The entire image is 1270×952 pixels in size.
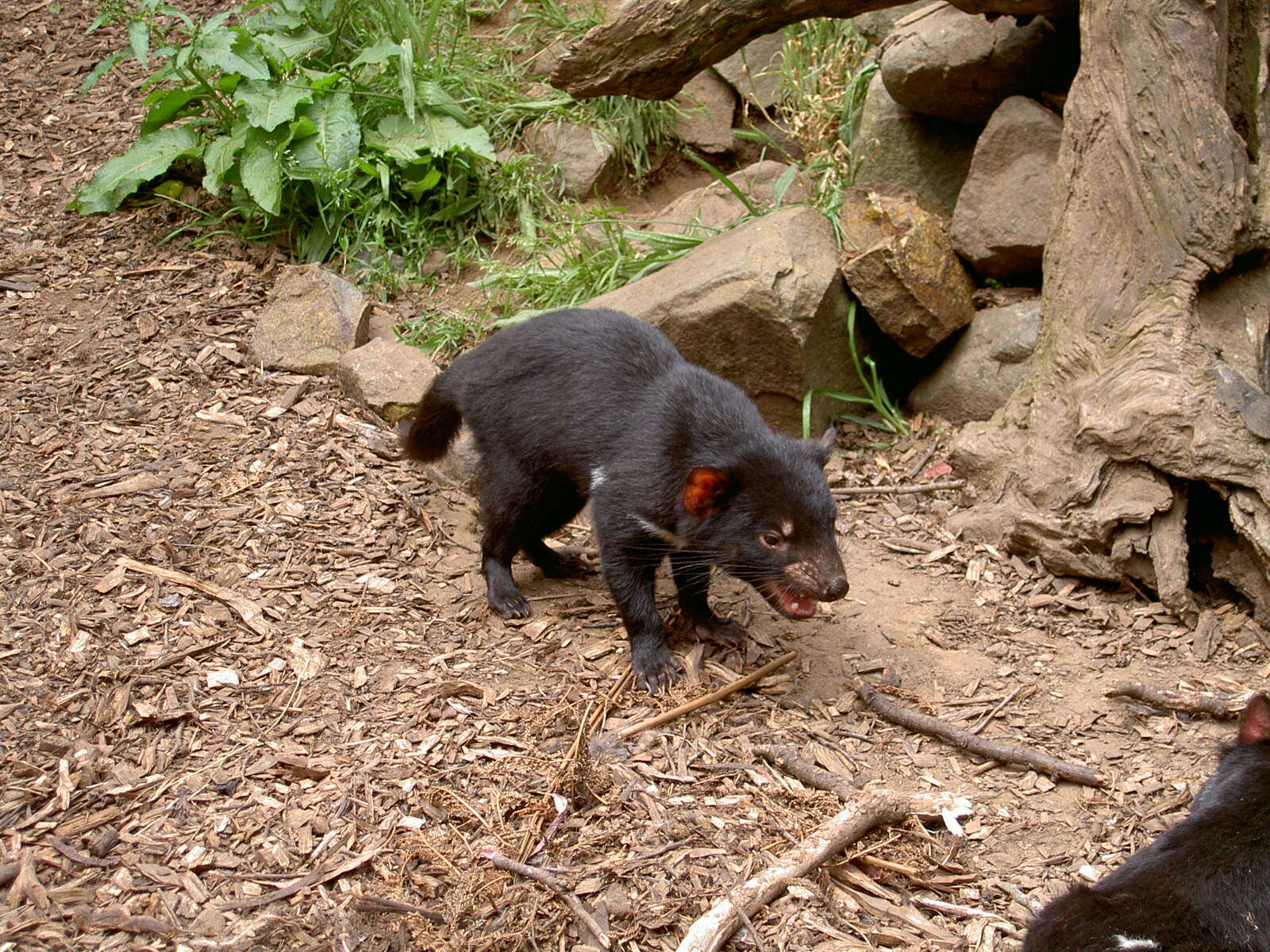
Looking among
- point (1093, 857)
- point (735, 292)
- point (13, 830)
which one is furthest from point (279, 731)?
point (735, 292)

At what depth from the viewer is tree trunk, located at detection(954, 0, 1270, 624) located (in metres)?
4.11

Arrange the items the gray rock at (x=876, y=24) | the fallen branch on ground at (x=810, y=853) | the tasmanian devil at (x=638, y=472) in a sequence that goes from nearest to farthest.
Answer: the fallen branch on ground at (x=810, y=853) < the tasmanian devil at (x=638, y=472) < the gray rock at (x=876, y=24)

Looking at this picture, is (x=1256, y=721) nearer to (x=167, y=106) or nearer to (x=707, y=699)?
(x=707, y=699)

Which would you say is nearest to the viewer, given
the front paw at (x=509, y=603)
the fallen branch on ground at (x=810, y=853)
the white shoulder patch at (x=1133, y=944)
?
the white shoulder patch at (x=1133, y=944)

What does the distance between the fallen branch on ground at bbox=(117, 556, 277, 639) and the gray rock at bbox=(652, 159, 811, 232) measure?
3385 mm

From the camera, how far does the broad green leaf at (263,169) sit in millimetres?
5895

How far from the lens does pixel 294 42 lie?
6.47 metres

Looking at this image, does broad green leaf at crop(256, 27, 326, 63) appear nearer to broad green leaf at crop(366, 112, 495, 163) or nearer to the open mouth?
broad green leaf at crop(366, 112, 495, 163)

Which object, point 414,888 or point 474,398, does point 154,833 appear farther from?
point 474,398

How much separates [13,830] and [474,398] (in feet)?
7.24

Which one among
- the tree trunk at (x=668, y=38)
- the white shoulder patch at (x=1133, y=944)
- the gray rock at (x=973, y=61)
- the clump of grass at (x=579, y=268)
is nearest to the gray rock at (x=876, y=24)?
the gray rock at (x=973, y=61)

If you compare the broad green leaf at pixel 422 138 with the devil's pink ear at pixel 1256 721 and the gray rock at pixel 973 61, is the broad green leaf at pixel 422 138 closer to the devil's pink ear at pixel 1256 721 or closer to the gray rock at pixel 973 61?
the gray rock at pixel 973 61

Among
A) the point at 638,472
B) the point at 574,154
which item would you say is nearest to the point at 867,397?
the point at 638,472

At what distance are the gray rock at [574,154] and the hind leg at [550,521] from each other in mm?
2948
